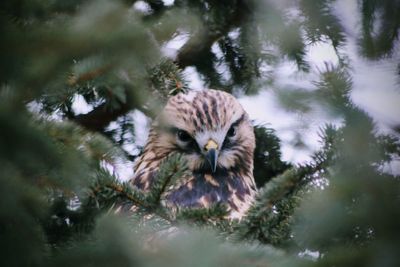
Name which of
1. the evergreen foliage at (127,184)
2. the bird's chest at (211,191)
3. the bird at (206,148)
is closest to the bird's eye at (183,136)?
the bird at (206,148)

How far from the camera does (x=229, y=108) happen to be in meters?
3.98

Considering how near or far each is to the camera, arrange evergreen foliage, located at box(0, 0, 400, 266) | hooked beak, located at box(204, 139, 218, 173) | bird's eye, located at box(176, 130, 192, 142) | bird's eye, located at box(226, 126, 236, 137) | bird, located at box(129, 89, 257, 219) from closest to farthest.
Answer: evergreen foliage, located at box(0, 0, 400, 266), hooked beak, located at box(204, 139, 218, 173), bird, located at box(129, 89, 257, 219), bird's eye, located at box(176, 130, 192, 142), bird's eye, located at box(226, 126, 236, 137)

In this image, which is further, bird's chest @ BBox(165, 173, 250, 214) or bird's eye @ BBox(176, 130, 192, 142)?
bird's eye @ BBox(176, 130, 192, 142)

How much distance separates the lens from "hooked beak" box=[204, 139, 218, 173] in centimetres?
359

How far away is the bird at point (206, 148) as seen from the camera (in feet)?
12.3

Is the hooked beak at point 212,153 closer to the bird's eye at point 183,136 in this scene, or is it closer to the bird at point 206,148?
the bird at point 206,148

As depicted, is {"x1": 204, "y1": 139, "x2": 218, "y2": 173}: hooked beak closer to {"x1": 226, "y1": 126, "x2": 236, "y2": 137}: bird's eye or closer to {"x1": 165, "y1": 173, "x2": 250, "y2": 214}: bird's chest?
{"x1": 165, "y1": 173, "x2": 250, "y2": 214}: bird's chest

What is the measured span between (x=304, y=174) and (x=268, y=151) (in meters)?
1.98

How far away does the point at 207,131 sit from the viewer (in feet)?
12.4

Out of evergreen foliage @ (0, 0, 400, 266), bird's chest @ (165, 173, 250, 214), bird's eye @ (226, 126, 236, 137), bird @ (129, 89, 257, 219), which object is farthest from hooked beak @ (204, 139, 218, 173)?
evergreen foliage @ (0, 0, 400, 266)

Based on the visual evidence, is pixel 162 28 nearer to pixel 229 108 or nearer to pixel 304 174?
pixel 304 174

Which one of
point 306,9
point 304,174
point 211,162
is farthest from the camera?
point 211,162

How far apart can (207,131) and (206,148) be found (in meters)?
0.12

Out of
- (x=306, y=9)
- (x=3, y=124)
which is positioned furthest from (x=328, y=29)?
(x=3, y=124)
